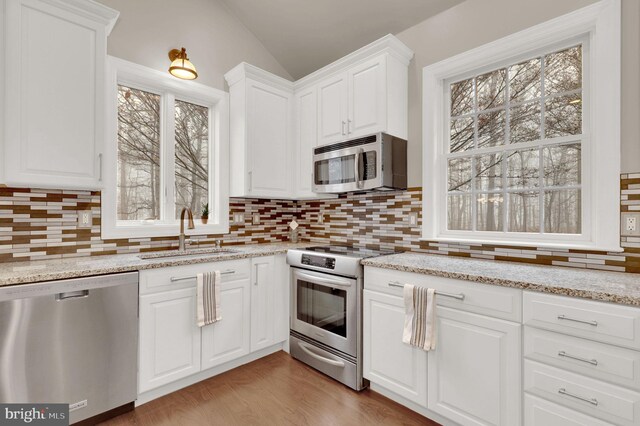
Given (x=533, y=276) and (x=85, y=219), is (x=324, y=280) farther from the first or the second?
(x=85, y=219)

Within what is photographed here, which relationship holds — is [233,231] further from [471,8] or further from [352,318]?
[471,8]

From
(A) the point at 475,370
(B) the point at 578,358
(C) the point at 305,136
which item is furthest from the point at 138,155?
(B) the point at 578,358

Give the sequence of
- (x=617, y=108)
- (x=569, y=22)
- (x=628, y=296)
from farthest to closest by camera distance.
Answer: (x=569, y=22), (x=617, y=108), (x=628, y=296)

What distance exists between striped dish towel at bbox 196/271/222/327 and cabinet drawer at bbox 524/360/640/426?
6.11ft

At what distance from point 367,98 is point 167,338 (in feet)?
7.48

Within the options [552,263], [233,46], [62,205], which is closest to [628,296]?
[552,263]

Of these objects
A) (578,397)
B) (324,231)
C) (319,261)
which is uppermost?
(324,231)

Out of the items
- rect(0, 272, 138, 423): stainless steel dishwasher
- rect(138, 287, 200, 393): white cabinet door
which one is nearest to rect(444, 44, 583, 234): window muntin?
rect(138, 287, 200, 393): white cabinet door

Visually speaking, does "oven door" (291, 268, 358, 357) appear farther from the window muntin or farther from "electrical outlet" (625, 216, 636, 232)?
"electrical outlet" (625, 216, 636, 232)

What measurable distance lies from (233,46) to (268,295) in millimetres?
2417

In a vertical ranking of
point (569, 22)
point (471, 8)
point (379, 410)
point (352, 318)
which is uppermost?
point (471, 8)

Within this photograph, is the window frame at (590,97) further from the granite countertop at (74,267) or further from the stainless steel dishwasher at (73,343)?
the stainless steel dishwasher at (73,343)

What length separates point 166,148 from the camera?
278 centimetres

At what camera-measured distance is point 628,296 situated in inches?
48.7
